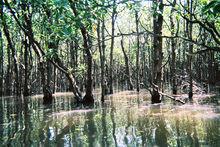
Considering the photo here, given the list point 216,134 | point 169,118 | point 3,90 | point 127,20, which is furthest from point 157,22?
point 127,20

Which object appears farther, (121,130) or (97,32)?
(97,32)

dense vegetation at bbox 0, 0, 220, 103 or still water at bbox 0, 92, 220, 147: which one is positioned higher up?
dense vegetation at bbox 0, 0, 220, 103

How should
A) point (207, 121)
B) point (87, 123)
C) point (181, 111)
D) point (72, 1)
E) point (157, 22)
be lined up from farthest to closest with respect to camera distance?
point (157, 22)
point (181, 111)
point (87, 123)
point (207, 121)
point (72, 1)

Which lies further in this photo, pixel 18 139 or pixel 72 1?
pixel 18 139

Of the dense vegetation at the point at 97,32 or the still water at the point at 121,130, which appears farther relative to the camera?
the still water at the point at 121,130

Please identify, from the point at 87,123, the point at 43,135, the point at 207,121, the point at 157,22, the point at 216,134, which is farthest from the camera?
the point at 157,22

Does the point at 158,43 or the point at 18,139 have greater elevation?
the point at 158,43

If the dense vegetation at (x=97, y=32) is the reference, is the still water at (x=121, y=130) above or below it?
below

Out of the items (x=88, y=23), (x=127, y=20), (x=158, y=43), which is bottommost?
(x=88, y=23)

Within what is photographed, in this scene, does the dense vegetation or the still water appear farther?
the still water

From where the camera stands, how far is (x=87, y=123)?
453 inches

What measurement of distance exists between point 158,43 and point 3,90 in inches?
983

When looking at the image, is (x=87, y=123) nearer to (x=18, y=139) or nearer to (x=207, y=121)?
(x=18, y=139)

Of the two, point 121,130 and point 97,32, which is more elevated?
point 97,32
